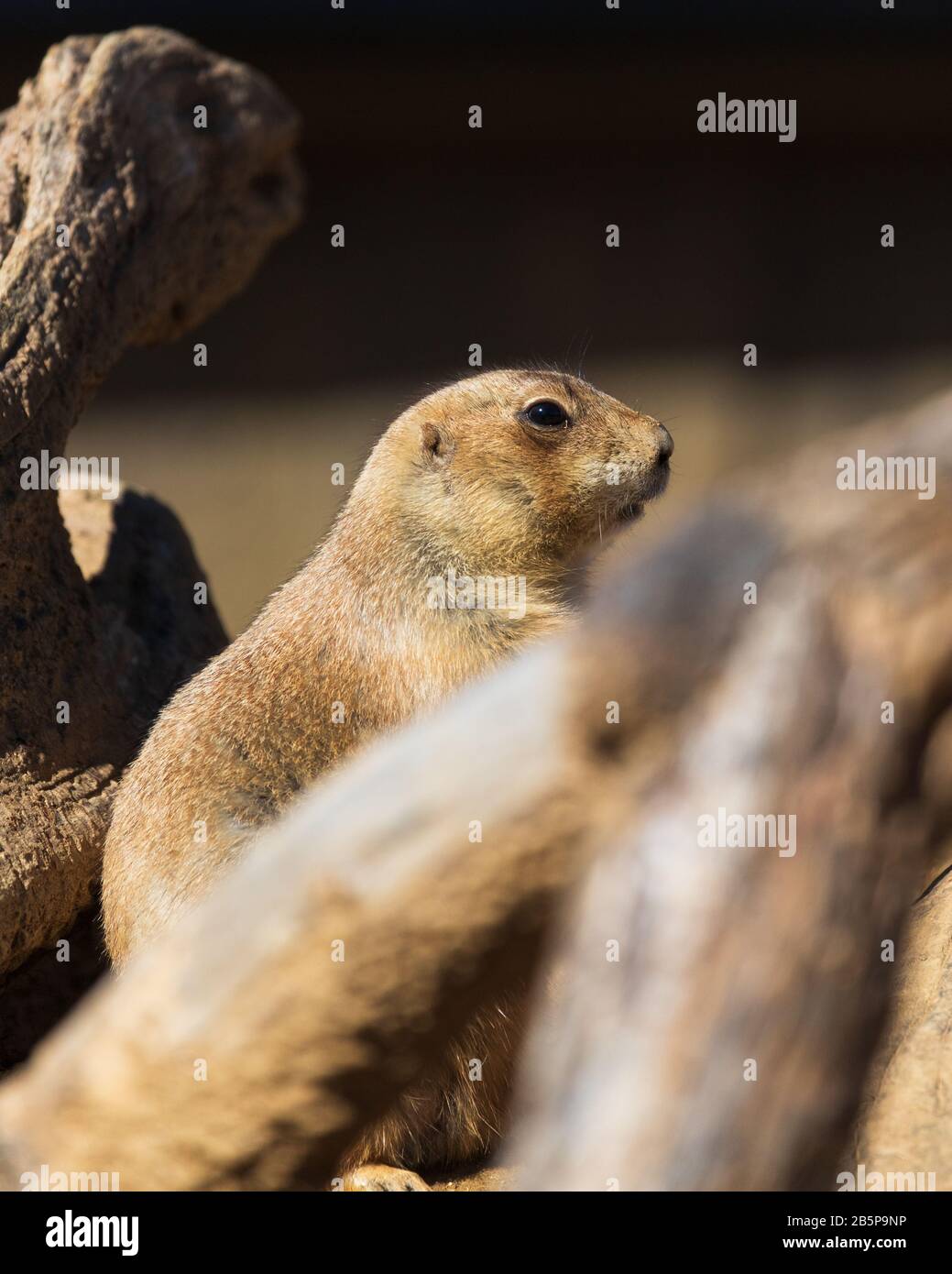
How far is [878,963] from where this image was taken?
2584mm

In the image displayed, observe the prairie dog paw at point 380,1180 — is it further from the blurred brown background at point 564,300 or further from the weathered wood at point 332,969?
the blurred brown background at point 564,300

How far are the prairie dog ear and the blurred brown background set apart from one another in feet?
22.8

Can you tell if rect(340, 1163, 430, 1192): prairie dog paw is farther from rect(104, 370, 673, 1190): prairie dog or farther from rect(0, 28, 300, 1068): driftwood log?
rect(0, 28, 300, 1068): driftwood log

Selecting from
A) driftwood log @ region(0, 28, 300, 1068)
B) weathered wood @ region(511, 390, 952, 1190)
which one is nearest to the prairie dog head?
driftwood log @ region(0, 28, 300, 1068)

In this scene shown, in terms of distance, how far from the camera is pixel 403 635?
521 cm

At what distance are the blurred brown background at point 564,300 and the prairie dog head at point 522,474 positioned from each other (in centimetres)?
A: 695

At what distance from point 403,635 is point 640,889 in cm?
274

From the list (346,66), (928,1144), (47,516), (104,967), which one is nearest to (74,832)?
(104,967)

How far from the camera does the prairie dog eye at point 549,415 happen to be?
221 inches

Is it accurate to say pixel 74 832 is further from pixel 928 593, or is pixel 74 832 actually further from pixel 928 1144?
pixel 928 593

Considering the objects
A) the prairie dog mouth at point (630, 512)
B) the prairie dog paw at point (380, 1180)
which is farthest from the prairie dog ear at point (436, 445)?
the prairie dog paw at point (380, 1180)

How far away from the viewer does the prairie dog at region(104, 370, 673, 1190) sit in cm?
480

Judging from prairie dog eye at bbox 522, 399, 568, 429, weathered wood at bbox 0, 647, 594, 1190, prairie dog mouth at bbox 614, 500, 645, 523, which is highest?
prairie dog eye at bbox 522, 399, 568, 429

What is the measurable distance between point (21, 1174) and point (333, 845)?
1.03 m
